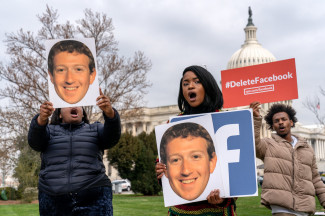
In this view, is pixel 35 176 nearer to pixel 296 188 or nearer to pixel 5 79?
pixel 5 79

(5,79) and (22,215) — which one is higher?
(5,79)

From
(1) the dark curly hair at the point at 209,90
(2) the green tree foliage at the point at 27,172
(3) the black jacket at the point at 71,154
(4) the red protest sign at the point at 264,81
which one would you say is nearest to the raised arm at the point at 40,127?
(3) the black jacket at the point at 71,154

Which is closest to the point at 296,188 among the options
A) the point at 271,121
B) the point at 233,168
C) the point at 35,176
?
the point at 271,121

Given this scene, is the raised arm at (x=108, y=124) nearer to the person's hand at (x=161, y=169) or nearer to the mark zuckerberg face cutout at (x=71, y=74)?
the mark zuckerberg face cutout at (x=71, y=74)

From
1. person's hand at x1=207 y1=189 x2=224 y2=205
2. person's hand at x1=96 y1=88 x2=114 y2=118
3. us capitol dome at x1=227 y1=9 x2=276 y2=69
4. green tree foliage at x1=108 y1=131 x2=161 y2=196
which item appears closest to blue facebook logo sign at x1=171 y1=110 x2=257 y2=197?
person's hand at x1=207 y1=189 x2=224 y2=205

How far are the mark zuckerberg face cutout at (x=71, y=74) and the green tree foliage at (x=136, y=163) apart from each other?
23.2 m

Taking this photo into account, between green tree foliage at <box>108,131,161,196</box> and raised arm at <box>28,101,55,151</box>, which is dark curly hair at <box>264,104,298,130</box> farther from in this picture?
green tree foliage at <box>108,131,161,196</box>

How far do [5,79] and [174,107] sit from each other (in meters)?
64.6

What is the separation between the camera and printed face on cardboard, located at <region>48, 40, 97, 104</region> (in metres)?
3.42

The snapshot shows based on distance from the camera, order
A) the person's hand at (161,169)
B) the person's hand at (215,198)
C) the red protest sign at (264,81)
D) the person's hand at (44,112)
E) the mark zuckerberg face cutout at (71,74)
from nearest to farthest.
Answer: the person's hand at (215,198)
the person's hand at (161,169)
the person's hand at (44,112)
the mark zuckerberg face cutout at (71,74)
the red protest sign at (264,81)

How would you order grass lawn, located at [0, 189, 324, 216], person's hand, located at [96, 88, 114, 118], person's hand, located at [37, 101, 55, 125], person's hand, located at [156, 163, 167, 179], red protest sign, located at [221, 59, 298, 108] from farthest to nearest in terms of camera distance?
1. grass lawn, located at [0, 189, 324, 216]
2. red protest sign, located at [221, 59, 298, 108]
3. person's hand, located at [96, 88, 114, 118]
4. person's hand, located at [37, 101, 55, 125]
5. person's hand, located at [156, 163, 167, 179]

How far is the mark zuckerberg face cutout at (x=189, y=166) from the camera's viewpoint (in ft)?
8.64

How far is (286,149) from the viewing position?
4.50 m

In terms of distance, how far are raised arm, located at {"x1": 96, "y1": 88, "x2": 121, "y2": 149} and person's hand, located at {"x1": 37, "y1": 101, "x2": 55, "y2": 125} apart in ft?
1.26
